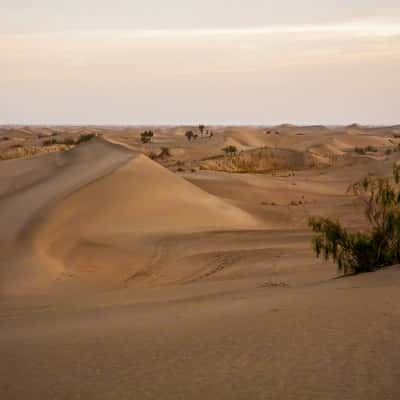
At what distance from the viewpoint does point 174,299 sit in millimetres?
9695

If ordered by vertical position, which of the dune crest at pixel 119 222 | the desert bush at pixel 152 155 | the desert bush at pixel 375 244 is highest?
the desert bush at pixel 152 155

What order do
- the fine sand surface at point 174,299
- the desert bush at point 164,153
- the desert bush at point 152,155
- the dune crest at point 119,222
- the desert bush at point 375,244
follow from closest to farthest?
1. the fine sand surface at point 174,299
2. the desert bush at point 375,244
3. the dune crest at point 119,222
4. the desert bush at point 152,155
5. the desert bush at point 164,153

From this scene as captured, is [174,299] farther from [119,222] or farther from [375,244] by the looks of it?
[119,222]

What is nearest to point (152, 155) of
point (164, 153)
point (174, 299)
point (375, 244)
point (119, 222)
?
point (164, 153)

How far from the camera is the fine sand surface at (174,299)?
5.25m

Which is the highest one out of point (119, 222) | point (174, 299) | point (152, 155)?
point (152, 155)

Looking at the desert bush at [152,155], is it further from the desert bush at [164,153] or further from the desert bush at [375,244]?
the desert bush at [375,244]

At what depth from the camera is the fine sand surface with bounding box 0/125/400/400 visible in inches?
207

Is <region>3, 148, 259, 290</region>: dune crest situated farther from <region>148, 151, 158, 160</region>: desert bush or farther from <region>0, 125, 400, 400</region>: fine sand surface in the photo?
<region>148, 151, 158, 160</region>: desert bush

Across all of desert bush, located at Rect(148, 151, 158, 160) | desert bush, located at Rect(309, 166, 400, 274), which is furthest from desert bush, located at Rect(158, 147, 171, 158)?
desert bush, located at Rect(309, 166, 400, 274)

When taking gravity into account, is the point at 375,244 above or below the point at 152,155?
below

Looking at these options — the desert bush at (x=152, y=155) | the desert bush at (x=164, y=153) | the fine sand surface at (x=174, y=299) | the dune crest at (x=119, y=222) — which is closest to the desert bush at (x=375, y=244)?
the fine sand surface at (x=174, y=299)

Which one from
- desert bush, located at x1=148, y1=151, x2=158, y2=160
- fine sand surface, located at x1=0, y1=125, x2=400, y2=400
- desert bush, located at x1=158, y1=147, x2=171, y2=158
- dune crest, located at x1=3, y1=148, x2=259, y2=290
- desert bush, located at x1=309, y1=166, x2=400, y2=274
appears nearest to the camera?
fine sand surface, located at x1=0, y1=125, x2=400, y2=400

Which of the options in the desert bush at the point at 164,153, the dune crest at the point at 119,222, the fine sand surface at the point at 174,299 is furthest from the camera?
the desert bush at the point at 164,153
